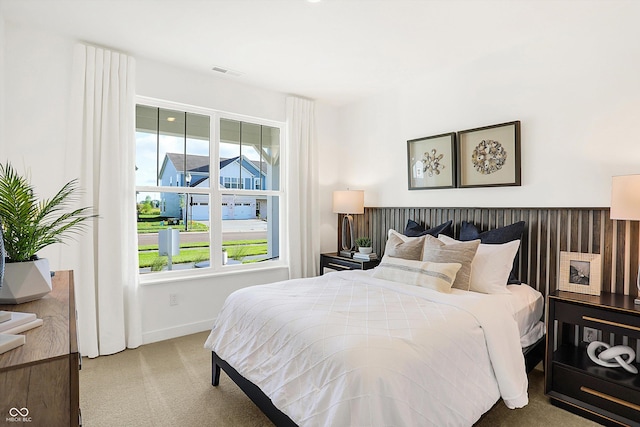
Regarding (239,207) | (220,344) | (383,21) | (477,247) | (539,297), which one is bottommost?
(220,344)

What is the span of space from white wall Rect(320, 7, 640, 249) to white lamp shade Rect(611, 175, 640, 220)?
1.11 ft

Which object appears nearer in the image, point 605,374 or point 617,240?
point 605,374

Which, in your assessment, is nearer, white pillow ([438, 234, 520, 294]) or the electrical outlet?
white pillow ([438, 234, 520, 294])

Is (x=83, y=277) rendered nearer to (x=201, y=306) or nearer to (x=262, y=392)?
(x=201, y=306)

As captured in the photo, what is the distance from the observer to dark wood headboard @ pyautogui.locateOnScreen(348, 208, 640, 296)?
93.3 inches

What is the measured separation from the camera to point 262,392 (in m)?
1.90

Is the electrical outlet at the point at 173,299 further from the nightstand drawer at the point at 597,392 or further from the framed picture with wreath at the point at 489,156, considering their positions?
the nightstand drawer at the point at 597,392

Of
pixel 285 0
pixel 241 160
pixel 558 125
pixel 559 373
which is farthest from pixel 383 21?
pixel 559 373

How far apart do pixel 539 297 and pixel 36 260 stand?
315 cm

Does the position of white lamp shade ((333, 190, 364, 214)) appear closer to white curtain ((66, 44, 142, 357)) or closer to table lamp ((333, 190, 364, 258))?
table lamp ((333, 190, 364, 258))

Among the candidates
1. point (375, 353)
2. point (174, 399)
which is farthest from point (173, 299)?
point (375, 353)

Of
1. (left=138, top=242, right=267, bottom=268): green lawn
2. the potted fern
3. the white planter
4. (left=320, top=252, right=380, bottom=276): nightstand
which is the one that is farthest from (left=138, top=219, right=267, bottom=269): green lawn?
the white planter

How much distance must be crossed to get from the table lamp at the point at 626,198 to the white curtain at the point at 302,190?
297cm

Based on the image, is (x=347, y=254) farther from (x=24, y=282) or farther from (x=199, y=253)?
(x=24, y=282)
